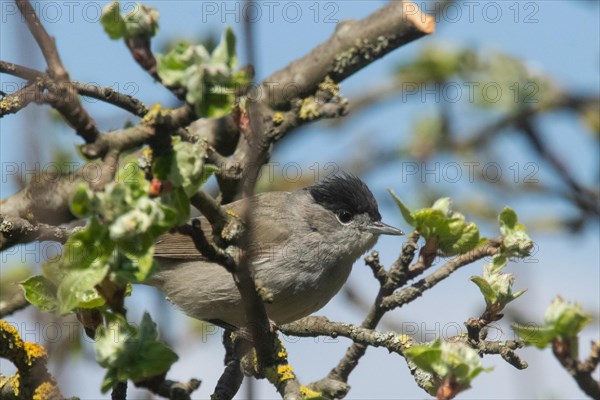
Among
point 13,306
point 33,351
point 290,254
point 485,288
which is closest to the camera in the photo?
point 485,288

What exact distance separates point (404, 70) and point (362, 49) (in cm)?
118

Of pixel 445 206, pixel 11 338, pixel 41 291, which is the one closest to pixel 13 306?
pixel 11 338

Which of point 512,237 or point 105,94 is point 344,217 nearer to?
point 512,237

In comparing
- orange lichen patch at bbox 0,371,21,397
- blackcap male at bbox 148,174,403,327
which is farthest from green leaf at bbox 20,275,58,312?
blackcap male at bbox 148,174,403,327

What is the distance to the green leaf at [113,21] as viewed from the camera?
81.4 inches

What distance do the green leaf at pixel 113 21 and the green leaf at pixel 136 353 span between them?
723 mm

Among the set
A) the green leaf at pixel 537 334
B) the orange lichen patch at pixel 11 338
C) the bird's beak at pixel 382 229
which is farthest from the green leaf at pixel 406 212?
the bird's beak at pixel 382 229

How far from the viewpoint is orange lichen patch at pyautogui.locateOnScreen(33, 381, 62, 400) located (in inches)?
107

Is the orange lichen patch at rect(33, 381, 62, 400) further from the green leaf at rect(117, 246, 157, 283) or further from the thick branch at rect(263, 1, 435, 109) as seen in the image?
the thick branch at rect(263, 1, 435, 109)

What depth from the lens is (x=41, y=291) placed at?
2.63m

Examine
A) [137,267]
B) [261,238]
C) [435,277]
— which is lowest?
[137,267]

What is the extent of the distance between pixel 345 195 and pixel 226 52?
4.01 meters

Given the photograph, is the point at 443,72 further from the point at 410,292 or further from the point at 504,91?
the point at 410,292

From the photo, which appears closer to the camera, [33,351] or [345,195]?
[33,351]
